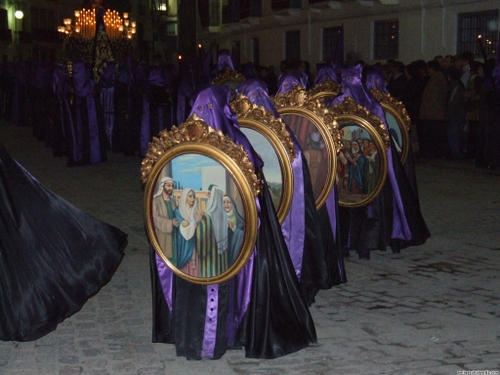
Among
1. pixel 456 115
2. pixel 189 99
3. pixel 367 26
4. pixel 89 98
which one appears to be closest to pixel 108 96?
pixel 89 98

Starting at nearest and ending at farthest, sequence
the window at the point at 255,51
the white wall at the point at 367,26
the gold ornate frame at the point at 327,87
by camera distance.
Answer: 1. the gold ornate frame at the point at 327,87
2. the white wall at the point at 367,26
3. the window at the point at 255,51

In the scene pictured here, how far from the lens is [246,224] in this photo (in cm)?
477

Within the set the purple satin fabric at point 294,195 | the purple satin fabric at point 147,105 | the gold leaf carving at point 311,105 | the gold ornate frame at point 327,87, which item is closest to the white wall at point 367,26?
the purple satin fabric at point 147,105

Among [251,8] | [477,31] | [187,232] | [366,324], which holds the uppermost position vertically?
[251,8]

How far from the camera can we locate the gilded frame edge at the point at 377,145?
24.2 ft

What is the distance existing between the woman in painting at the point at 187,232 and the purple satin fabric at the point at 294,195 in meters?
1.16

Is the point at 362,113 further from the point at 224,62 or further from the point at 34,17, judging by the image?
the point at 34,17

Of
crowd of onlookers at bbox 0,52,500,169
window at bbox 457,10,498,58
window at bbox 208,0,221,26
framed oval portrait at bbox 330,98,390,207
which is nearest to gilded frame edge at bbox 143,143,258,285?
framed oval portrait at bbox 330,98,390,207

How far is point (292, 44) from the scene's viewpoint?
30078mm

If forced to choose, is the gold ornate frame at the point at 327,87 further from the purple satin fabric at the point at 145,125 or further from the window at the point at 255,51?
the window at the point at 255,51

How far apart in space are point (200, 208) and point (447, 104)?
1222cm

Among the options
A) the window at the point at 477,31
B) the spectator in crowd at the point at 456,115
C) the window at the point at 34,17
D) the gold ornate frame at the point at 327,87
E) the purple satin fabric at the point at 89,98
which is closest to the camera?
the gold ornate frame at the point at 327,87

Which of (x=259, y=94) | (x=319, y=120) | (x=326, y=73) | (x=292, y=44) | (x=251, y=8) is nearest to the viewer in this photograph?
(x=259, y=94)

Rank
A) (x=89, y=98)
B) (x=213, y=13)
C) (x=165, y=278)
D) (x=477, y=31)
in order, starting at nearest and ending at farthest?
(x=165, y=278) < (x=89, y=98) < (x=477, y=31) < (x=213, y=13)
